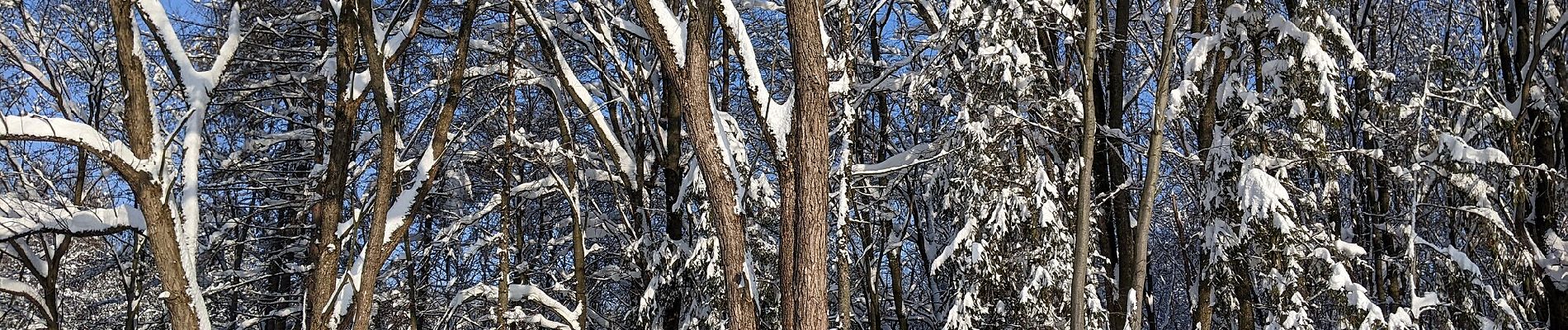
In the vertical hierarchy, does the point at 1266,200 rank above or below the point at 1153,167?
below

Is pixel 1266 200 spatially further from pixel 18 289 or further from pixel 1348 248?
pixel 18 289

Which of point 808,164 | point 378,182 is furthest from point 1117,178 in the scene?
point 378,182

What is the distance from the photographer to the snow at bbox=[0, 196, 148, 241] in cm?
619

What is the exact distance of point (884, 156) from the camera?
12055 mm

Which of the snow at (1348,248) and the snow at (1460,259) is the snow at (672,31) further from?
the snow at (1460,259)

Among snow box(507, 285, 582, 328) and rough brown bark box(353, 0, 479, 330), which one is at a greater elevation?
rough brown bark box(353, 0, 479, 330)

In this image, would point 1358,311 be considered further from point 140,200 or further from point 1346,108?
point 140,200

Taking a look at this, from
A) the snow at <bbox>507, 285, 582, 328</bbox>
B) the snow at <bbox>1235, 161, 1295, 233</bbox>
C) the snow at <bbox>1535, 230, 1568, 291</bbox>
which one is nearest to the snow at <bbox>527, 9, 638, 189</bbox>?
the snow at <bbox>507, 285, 582, 328</bbox>

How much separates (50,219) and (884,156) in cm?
771

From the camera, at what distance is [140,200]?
6.61 m

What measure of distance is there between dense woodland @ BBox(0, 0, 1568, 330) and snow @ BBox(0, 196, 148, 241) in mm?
24

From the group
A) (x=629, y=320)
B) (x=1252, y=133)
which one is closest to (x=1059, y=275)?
(x=1252, y=133)

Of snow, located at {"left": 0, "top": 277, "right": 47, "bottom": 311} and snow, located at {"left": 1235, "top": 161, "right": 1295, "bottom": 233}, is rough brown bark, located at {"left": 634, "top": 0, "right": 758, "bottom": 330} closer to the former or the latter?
snow, located at {"left": 1235, "top": 161, "right": 1295, "bottom": 233}

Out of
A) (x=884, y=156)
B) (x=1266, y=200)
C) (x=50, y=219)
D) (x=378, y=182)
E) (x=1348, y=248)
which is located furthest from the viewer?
(x=884, y=156)
